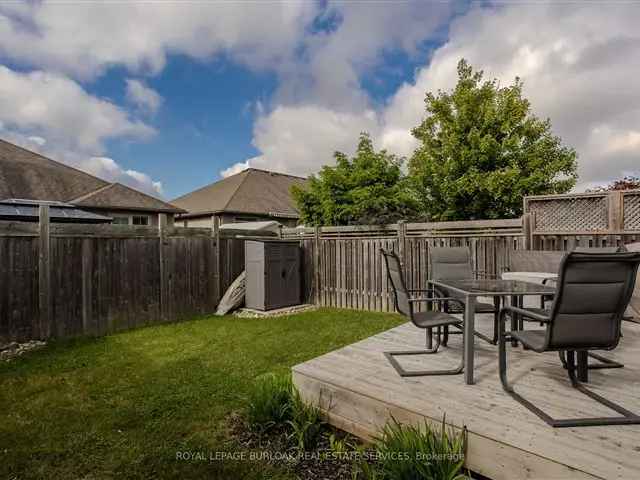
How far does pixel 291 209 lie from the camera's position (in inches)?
716

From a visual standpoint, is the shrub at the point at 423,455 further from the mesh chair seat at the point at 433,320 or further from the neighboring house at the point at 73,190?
the neighboring house at the point at 73,190

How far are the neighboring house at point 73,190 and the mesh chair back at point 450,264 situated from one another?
10.4m

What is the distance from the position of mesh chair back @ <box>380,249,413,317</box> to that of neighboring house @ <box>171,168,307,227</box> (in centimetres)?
1270

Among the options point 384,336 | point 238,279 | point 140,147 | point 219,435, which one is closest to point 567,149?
point 384,336

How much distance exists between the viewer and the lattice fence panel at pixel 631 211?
484cm

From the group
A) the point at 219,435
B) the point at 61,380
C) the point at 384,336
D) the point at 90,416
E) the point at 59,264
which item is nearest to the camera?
the point at 219,435

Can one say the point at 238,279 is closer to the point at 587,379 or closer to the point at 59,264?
the point at 59,264

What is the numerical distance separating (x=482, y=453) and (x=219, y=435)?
5.91ft

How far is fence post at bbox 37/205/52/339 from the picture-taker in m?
4.86

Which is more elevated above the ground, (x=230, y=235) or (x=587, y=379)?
(x=230, y=235)

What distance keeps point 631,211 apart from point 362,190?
5.78m

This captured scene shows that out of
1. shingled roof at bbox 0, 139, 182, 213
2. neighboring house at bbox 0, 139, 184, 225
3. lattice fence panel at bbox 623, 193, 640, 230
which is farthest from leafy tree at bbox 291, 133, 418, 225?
shingled roof at bbox 0, 139, 182, 213

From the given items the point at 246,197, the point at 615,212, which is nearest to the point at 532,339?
the point at 615,212

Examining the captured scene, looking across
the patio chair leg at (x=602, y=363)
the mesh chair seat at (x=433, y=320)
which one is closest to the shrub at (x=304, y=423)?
the mesh chair seat at (x=433, y=320)
